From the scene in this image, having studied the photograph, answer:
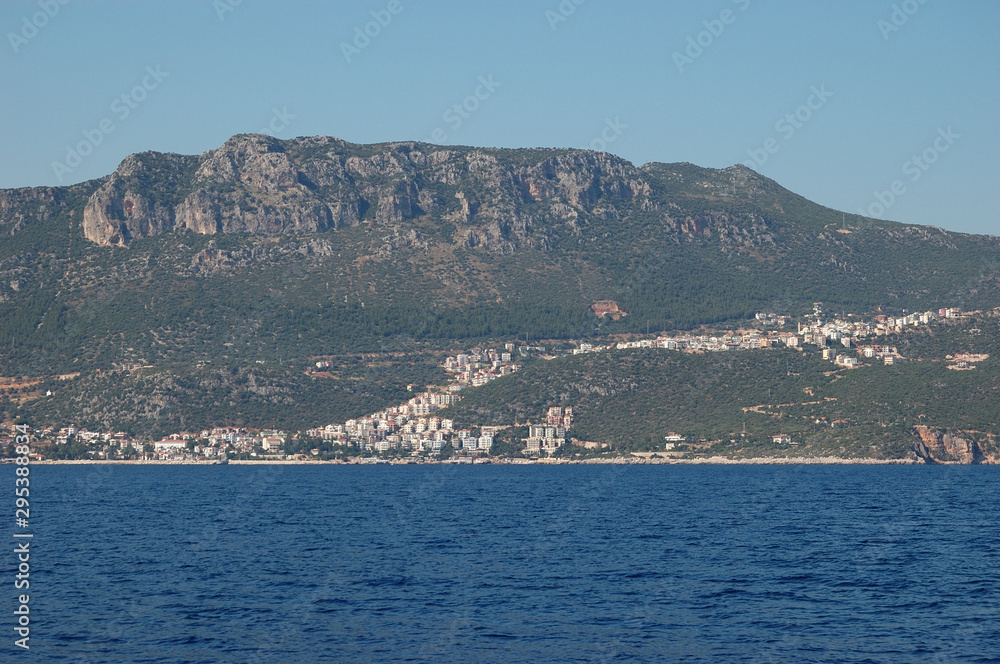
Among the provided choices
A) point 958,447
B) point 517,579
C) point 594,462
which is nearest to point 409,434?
point 594,462

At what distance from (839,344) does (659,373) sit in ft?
104

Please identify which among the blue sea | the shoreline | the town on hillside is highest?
the town on hillside

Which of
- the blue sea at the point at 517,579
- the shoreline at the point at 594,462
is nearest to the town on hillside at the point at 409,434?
the shoreline at the point at 594,462

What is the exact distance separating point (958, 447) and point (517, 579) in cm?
10492

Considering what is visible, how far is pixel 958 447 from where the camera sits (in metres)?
139

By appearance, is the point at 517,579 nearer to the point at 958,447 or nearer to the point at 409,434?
the point at 958,447

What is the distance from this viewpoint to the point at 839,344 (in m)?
179

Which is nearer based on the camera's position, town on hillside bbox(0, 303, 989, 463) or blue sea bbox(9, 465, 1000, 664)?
blue sea bbox(9, 465, 1000, 664)

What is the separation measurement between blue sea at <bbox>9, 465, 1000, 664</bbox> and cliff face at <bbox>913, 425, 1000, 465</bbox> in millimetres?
45762

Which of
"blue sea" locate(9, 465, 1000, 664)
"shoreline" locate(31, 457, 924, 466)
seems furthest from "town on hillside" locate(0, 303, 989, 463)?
"blue sea" locate(9, 465, 1000, 664)

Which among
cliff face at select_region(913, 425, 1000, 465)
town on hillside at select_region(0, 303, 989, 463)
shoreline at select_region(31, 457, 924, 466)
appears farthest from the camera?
town on hillside at select_region(0, 303, 989, 463)

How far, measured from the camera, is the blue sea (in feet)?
120

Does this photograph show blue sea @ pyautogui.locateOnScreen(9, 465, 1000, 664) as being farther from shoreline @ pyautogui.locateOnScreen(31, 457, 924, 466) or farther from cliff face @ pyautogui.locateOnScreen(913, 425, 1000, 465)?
cliff face @ pyautogui.locateOnScreen(913, 425, 1000, 465)

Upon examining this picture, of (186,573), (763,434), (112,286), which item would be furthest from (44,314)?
(186,573)
